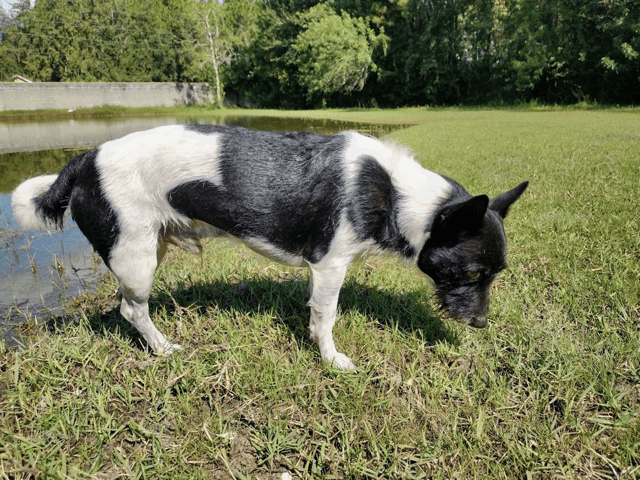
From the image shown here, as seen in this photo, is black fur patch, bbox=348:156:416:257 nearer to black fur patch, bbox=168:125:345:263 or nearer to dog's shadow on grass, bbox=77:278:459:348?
black fur patch, bbox=168:125:345:263

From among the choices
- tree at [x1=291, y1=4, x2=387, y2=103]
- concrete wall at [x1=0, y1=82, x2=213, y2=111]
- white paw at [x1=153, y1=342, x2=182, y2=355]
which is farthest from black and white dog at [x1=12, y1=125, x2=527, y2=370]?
concrete wall at [x1=0, y1=82, x2=213, y2=111]

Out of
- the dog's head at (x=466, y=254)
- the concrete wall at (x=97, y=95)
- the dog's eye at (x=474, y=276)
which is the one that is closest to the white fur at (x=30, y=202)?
the dog's head at (x=466, y=254)

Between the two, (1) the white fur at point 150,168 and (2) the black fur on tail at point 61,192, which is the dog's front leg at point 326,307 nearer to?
(1) the white fur at point 150,168

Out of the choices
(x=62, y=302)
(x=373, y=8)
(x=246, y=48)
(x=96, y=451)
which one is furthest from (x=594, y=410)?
(x=246, y=48)

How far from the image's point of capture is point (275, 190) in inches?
107

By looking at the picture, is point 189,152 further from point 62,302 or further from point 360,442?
point 62,302

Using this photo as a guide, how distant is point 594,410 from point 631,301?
51.5 inches

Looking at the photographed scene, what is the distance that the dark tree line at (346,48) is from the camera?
27422 mm

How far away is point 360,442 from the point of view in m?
2.41

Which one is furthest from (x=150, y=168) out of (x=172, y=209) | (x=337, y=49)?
(x=337, y=49)

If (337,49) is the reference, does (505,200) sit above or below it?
below

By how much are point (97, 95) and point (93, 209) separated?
4505 cm

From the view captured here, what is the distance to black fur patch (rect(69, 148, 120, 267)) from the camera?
2.71 m

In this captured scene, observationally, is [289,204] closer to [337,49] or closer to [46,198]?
[46,198]
